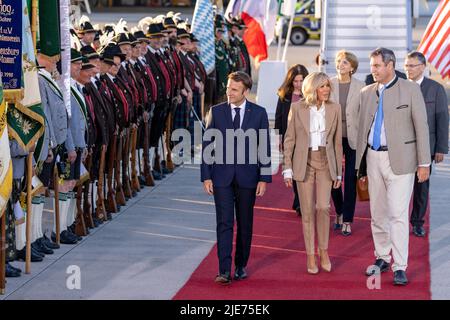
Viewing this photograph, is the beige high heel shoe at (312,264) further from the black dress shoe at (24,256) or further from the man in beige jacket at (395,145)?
the black dress shoe at (24,256)

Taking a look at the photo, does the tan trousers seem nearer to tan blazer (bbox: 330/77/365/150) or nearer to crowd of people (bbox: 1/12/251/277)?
tan blazer (bbox: 330/77/365/150)

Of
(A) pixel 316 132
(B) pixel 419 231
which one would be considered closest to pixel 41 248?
(A) pixel 316 132

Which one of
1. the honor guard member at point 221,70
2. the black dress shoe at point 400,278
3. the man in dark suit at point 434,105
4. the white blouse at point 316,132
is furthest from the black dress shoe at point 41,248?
the honor guard member at point 221,70

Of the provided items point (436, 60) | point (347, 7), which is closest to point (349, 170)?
point (436, 60)

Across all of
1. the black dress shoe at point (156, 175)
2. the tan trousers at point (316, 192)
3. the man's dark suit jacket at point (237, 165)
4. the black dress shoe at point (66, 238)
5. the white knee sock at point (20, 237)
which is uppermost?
the man's dark suit jacket at point (237, 165)

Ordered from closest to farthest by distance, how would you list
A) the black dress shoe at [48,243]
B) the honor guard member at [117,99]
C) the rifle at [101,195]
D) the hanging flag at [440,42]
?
1. the black dress shoe at [48,243]
2. the rifle at [101,195]
3. the honor guard member at [117,99]
4. the hanging flag at [440,42]

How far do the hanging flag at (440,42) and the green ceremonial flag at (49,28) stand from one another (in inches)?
280

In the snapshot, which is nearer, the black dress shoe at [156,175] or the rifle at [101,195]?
the rifle at [101,195]

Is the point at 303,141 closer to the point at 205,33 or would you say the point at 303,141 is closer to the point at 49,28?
the point at 49,28

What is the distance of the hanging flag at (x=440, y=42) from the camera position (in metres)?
18.2

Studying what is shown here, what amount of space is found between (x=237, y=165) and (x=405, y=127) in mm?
1466
